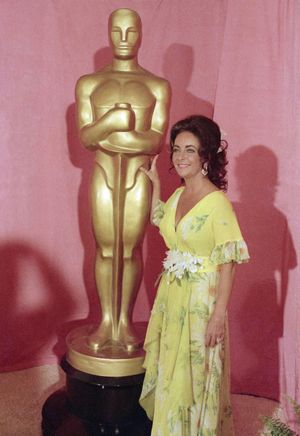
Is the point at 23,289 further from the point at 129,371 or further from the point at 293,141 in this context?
the point at 293,141

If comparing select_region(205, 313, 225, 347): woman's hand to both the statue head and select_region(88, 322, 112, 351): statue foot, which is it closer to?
select_region(88, 322, 112, 351): statue foot

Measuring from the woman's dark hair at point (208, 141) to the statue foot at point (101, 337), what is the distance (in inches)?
29.1

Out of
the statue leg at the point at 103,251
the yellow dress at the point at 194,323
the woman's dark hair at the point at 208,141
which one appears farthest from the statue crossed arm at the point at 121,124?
the yellow dress at the point at 194,323

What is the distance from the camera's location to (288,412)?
2186mm

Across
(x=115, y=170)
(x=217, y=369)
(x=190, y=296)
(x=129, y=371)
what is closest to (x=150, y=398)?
(x=129, y=371)

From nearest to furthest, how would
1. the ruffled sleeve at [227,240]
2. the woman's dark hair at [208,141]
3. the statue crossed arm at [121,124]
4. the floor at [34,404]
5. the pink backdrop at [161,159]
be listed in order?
the ruffled sleeve at [227,240] < the woman's dark hair at [208,141] < the statue crossed arm at [121,124] < the floor at [34,404] < the pink backdrop at [161,159]

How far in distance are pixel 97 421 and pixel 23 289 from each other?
88 cm

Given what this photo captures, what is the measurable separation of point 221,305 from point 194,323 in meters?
0.11

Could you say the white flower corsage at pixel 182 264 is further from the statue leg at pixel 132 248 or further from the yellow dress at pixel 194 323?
the statue leg at pixel 132 248

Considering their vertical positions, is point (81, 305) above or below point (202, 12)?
below

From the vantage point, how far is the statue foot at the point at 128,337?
6.58ft

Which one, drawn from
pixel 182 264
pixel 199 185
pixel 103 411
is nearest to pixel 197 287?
pixel 182 264

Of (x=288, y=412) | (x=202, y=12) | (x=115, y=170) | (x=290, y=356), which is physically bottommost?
(x=288, y=412)

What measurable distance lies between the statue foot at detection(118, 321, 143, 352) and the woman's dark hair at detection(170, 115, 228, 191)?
707mm
